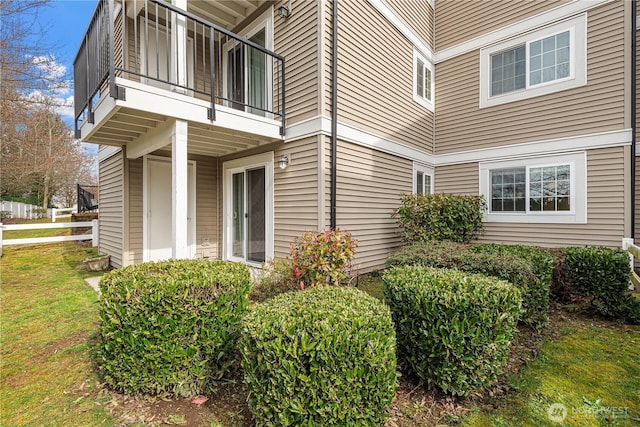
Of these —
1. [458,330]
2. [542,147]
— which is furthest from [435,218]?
[458,330]

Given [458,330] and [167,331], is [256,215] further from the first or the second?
[458,330]

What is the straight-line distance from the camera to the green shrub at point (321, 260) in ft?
14.1

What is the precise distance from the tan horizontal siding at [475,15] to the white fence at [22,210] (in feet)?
88.7

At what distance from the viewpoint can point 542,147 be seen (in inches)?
276

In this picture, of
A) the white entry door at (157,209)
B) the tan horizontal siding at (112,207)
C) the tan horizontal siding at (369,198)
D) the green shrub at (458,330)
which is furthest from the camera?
the tan horizontal siding at (112,207)

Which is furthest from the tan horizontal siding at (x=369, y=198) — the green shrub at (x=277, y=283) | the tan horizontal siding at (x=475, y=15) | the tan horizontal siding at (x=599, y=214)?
the tan horizontal siding at (x=475, y=15)

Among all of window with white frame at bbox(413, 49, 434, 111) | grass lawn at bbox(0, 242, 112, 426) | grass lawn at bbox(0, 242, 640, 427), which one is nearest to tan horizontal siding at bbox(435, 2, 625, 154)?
window with white frame at bbox(413, 49, 434, 111)

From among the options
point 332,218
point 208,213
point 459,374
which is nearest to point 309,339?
point 459,374

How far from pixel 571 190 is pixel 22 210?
31.3 meters

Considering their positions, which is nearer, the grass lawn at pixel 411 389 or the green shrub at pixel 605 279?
the grass lawn at pixel 411 389

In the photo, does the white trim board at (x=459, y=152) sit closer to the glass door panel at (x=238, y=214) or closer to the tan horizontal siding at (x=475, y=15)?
the glass door panel at (x=238, y=214)

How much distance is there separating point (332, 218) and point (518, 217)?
4.96 meters

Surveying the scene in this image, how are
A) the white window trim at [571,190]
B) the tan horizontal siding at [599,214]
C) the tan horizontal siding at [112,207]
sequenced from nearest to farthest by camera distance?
the tan horizontal siding at [599,214] → the white window trim at [571,190] → the tan horizontal siding at [112,207]

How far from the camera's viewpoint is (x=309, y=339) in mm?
1897
